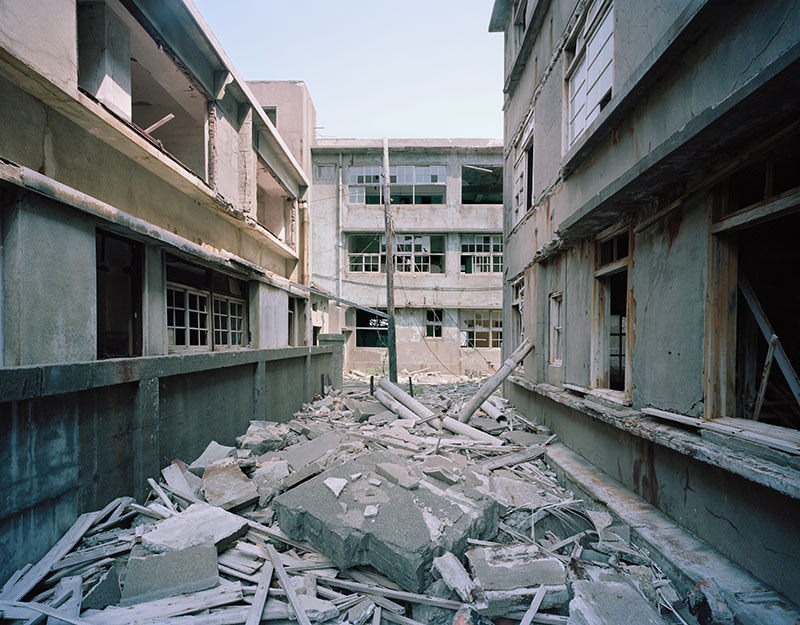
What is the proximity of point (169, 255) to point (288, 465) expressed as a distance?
4147 millimetres

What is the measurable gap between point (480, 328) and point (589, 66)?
16478 millimetres

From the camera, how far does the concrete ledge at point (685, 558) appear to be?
2512 millimetres

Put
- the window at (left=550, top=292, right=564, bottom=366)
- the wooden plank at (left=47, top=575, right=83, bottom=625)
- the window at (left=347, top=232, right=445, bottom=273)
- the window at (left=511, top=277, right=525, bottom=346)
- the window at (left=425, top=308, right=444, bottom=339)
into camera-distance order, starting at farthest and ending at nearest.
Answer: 1. the window at (left=347, top=232, right=445, bottom=273)
2. the window at (left=425, top=308, right=444, bottom=339)
3. the window at (left=511, top=277, right=525, bottom=346)
4. the window at (left=550, top=292, right=564, bottom=366)
5. the wooden plank at (left=47, top=575, right=83, bottom=625)

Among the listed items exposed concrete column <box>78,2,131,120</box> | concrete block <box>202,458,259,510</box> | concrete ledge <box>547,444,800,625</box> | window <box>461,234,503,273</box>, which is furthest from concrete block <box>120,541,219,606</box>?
window <box>461,234,503,273</box>

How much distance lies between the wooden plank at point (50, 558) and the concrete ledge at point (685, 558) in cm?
526

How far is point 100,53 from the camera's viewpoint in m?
5.06

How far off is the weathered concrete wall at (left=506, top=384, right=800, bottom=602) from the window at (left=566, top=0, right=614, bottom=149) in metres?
4.71

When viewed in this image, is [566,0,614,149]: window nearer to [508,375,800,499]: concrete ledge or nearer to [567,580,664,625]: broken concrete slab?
[508,375,800,499]: concrete ledge

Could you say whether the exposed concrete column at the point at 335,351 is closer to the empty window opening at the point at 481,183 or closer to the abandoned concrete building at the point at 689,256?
the abandoned concrete building at the point at 689,256

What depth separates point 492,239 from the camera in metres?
21.5

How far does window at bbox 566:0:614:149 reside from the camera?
513 cm

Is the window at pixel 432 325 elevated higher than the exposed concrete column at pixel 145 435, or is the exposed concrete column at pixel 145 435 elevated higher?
the window at pixel 432 325

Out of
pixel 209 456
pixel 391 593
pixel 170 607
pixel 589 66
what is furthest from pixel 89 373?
pixel 589 66

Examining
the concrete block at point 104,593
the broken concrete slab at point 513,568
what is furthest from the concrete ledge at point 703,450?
the concrete block at point 104,593
